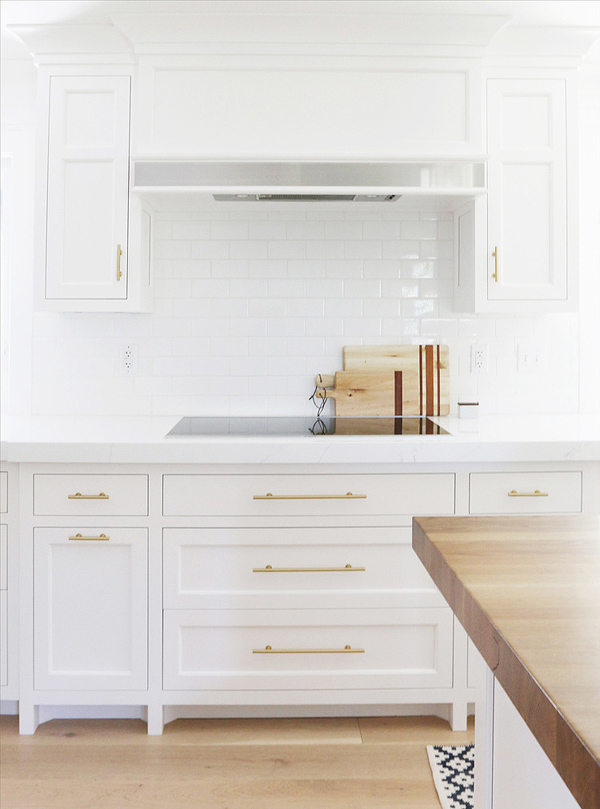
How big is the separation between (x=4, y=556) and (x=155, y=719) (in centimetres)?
71

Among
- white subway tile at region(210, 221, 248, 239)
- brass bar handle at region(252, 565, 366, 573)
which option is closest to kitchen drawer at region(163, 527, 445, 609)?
brass bar handle at region(252, 565, 366, 573)

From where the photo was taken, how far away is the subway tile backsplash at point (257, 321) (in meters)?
3.17

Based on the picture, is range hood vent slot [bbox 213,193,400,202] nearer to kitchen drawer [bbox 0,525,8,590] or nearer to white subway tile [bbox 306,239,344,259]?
white subway tile [bbox 306,239,344,259]

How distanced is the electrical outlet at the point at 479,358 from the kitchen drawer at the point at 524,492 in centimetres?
80

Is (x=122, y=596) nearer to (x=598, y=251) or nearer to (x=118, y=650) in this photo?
(x=118, y=650)

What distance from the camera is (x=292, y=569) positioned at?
8.23 feet

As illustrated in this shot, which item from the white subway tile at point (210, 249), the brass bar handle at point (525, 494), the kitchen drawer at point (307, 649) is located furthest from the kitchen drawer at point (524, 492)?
the white subway tile at point (210, 249)

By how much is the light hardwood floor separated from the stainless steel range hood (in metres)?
1.79

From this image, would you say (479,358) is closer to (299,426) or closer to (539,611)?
(299,426)

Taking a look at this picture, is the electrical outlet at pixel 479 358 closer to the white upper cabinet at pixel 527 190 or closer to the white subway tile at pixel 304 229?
the white upper cabinet at pixel 527 190

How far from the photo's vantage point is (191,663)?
8.26ft

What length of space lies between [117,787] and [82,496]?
85cm

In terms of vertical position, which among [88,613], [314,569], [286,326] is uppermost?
[286,326]

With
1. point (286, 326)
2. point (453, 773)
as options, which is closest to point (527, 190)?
point (286, 326)
